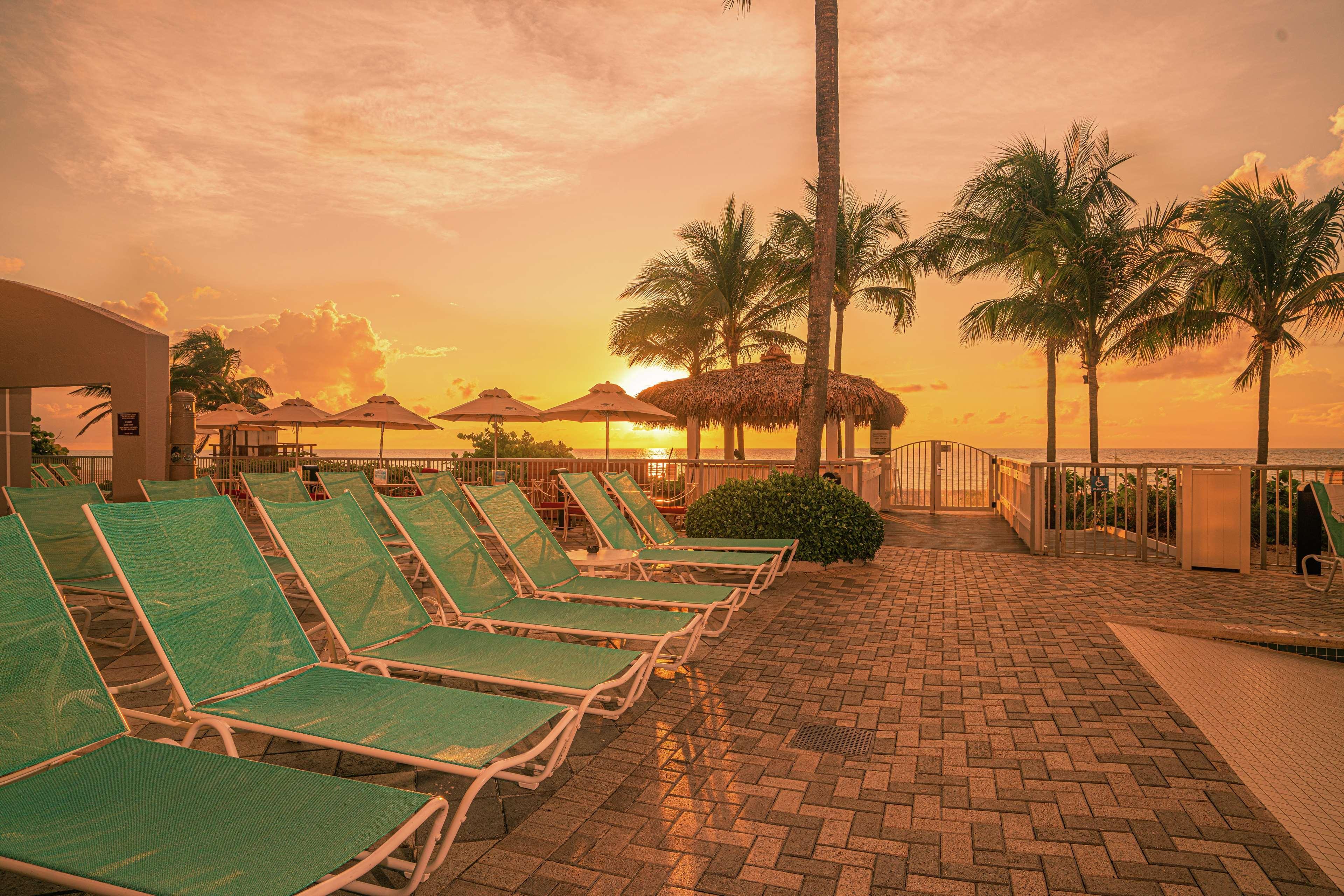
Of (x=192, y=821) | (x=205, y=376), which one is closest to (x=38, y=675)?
(x=192, y=821)

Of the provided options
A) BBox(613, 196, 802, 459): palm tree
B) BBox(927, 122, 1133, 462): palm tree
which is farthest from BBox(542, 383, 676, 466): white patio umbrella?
BBox(927, 122, 1133, 462): palm tree

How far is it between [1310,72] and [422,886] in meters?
16.3

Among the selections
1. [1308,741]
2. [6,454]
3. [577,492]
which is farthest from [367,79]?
[1308,741]

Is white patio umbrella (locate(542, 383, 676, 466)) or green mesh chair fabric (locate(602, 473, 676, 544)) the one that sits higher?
white patio umbrella (locate(542, 383, 676, 466))

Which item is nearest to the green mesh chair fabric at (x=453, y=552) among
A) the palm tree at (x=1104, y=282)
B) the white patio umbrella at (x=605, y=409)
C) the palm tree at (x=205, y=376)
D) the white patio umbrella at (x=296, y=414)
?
the white patio umbrella at (x=605, y=409)

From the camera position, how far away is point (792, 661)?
14.8ft

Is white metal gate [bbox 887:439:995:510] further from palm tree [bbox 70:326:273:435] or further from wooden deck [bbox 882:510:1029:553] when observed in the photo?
palm tree [bbox 70:326:273:435]

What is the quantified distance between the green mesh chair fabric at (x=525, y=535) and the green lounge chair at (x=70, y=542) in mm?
2321

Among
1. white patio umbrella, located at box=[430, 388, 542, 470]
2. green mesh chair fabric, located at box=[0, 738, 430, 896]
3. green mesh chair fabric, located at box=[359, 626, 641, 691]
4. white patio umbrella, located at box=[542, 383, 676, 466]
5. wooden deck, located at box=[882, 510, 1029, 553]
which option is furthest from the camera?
white patio umbrella, located at box=[430, 388, 542, 470]

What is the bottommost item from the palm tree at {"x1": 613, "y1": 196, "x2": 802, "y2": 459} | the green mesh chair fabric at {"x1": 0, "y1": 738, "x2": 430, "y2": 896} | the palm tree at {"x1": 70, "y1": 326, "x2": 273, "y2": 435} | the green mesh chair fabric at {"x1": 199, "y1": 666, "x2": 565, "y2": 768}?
the green mesh chair fabric at {"x1": 199, "y1": 666, "x2": 565, "y2": 768}

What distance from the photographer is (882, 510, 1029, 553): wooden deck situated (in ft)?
33.1

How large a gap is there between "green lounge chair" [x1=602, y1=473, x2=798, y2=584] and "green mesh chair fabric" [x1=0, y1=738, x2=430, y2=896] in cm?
493

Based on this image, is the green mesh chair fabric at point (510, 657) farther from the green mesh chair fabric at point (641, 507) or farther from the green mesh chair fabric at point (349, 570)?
the green mesh chair fabric at point (641, 507)

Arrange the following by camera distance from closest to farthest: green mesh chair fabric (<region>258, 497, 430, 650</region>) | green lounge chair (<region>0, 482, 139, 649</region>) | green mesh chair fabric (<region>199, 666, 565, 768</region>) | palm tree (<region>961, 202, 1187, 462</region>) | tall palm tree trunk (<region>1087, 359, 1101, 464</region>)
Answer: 1. green mesh chair fabric (<region>199, 666, 565, 768</region>)
2. green mesh chair fabric (<region>258, 497, 430, 650</region>)
3. green lounge chair (<region>0, 482, 139, 649</region>)
4. palm tree (<region>961, 202, 1187, 462</region>)
5. tall palm tree trunk (<region>1087, 359, 1101, 464</region>)
